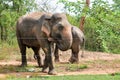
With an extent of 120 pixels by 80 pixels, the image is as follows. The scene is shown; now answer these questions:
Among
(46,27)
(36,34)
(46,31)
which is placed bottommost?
(36,34)

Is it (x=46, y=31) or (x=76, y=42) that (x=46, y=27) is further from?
(x=76, y=42)

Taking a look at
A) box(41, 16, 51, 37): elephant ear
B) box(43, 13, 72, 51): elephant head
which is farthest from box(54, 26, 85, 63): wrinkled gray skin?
box(43, 13, 72, 51): elephant head

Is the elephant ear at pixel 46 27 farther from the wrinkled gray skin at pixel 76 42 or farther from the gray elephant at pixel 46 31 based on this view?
the wrinkled gray skin at pixel 76 42

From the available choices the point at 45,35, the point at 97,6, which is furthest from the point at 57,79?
the point at 97,6

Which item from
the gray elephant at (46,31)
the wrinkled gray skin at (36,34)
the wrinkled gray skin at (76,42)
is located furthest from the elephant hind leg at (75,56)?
the gray elephant at (46,31)

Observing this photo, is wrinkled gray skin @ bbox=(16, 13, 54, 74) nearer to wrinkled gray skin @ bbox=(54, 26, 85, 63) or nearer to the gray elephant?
the gray elephant

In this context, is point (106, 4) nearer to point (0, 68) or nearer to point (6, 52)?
point (0, 68)

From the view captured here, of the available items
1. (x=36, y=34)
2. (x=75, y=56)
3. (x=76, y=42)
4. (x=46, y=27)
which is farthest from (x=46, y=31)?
(x=75, y=56)

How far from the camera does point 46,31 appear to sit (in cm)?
1067

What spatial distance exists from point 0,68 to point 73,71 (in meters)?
2.41

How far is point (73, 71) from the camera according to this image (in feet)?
37.0

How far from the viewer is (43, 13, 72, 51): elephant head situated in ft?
33.1

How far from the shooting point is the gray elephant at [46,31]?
1017cm

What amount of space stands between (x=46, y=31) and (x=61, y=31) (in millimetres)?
663
